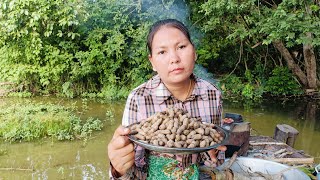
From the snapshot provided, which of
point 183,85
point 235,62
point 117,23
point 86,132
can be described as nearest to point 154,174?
point 183,85

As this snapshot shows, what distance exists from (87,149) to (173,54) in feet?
14.6

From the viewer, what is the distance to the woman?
149 centimetres

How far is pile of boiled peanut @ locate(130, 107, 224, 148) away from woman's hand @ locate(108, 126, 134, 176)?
0.19 feet

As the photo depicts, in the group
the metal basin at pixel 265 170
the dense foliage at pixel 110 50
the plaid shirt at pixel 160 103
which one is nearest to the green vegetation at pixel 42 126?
the dense foliage at pixel 110 50

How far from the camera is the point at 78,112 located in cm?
762

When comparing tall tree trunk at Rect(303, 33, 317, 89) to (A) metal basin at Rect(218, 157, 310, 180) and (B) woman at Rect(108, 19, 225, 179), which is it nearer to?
(A) metal basin at Rect(218, 157, 310, 180)

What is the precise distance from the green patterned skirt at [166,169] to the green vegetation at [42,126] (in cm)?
456

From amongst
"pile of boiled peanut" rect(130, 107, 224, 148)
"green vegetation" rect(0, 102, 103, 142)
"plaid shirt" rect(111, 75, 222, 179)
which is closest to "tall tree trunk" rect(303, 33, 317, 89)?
"green vegetation" rect(0, 102, 103, 142)

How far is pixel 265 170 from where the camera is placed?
235 centimetres

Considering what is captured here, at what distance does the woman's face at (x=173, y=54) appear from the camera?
1.52 meters

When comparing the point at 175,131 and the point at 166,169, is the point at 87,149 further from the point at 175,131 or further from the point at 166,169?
the point at 175,131

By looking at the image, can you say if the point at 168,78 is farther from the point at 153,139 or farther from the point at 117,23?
the point at 117,23

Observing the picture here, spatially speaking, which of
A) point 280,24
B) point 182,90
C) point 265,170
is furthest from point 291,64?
point 182,90

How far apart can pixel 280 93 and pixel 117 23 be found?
4.67 m
